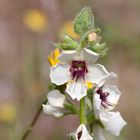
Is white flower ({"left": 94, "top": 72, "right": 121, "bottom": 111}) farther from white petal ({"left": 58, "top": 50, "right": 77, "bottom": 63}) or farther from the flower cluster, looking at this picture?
white petal ({"left": 58, "top": 50, "right": 77, "bottom": 63})

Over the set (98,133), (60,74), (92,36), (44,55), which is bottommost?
(44,55)

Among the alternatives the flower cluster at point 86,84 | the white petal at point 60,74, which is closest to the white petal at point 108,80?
the flower cluster at point 86,84

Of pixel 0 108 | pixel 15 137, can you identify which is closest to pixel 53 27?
pixel 0 108

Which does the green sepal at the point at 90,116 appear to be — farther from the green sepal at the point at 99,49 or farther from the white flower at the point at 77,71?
the green sepal at the point at 99,49

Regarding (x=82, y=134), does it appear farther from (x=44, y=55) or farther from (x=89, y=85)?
(x=44, y=55)

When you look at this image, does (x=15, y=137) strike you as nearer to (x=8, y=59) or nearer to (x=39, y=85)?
(x=39, y=85)

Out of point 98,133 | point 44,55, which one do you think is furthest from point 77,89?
point 44,55
